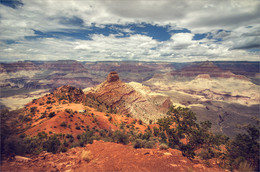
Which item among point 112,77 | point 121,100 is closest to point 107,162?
point 121,100

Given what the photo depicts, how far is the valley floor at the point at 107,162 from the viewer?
944 centimetres

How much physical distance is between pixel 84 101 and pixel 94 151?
37.9 m

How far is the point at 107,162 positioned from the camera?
11.2 metres

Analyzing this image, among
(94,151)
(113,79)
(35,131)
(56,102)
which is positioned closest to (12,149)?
(94,151)

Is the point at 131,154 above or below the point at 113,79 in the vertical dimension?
below

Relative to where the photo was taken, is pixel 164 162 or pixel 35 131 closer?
pixel 164 162

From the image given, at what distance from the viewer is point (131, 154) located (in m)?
13.0

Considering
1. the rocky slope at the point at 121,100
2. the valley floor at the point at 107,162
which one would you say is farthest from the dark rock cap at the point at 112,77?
the valley floor at the point at 107,162

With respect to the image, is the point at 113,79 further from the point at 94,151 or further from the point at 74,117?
the point at 94,151

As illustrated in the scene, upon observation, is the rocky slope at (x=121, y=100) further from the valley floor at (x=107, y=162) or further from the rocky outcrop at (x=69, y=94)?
the valley floor at (x=107, y=162)

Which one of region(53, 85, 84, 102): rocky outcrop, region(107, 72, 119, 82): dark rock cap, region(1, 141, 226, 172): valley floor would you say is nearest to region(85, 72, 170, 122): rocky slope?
region(107, 72, 119, 82): dark rock cap

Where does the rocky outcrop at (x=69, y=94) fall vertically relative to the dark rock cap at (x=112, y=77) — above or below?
below

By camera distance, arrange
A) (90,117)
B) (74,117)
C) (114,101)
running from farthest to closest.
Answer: (114,101)
(90,117)
(74,117)

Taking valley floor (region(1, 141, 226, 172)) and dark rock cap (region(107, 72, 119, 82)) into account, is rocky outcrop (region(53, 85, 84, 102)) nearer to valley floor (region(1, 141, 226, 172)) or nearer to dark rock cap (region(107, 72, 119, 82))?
dark rock cap (region(107, 72, 119, 82))
